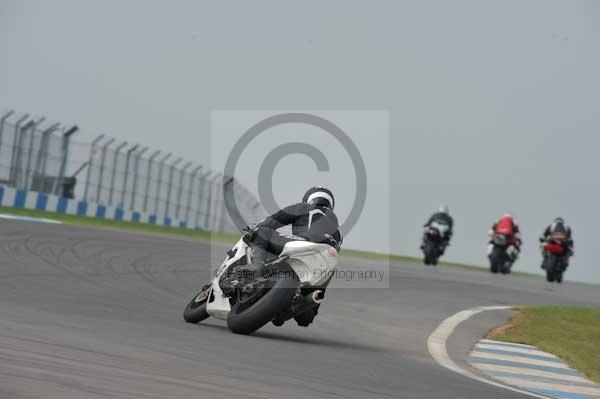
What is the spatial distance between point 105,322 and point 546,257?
21.1m

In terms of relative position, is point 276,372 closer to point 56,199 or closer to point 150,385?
point 150,385

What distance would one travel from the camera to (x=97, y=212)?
32469mm

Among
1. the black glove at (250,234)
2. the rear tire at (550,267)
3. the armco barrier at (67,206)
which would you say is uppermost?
the armco barrier at (67,206)

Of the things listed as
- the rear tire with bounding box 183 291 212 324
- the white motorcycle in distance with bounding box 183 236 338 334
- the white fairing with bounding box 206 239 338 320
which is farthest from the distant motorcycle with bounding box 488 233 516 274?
the white fairing with bounding box 206 239 338 320

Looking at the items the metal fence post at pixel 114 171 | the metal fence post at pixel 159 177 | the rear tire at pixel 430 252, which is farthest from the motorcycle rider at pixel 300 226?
the metal fence post at pixel 159 177

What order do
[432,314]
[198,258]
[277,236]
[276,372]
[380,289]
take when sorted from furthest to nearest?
[198,258] < [380,289] < [432,314] < [277,236] < [276,372]

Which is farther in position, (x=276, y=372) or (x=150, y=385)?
(x=276, y=372)

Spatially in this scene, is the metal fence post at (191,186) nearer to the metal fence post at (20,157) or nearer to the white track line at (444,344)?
the metal fence post at (20,157)

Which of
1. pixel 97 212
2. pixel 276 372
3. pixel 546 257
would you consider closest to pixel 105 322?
pixel 276 372

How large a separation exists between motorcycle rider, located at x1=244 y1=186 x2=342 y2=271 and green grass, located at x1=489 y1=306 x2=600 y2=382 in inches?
99.1

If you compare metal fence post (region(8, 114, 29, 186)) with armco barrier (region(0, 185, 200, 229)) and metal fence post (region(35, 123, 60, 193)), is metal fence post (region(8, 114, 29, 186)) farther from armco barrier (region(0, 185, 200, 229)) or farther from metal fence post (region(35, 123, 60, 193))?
metal fence post (region(35, 123, 60, 193))

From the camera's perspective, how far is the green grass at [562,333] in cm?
1109

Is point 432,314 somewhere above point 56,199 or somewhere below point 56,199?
below

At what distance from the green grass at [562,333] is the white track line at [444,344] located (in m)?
0.50
